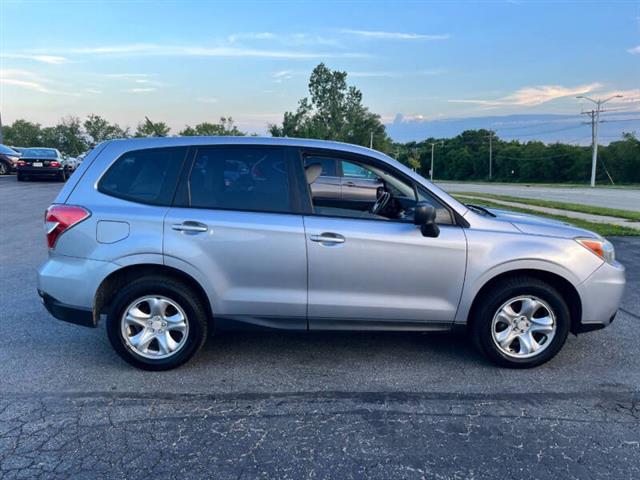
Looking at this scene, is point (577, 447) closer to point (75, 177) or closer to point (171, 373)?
point (171, 373)

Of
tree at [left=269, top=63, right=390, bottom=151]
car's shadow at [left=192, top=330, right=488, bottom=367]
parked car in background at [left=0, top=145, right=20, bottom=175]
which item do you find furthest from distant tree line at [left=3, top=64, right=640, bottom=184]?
car's shadow at [left=192, top=330, right=488, bottom=367]

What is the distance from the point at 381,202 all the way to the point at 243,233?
4.26ft

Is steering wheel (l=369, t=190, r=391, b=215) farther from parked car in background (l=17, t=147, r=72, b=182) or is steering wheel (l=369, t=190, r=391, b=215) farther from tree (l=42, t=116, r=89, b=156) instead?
tree (l=42, t=116, r=89, b=156)

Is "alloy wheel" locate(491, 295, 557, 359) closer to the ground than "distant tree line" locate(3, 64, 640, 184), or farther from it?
closer to the ground

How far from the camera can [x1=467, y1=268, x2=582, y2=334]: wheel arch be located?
4.07 meters

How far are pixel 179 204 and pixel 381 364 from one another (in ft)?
6.85

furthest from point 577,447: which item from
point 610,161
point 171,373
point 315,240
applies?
point 610,161

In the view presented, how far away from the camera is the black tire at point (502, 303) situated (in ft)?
13.2

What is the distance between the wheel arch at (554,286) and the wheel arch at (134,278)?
2.14 metres

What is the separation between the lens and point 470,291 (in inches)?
158

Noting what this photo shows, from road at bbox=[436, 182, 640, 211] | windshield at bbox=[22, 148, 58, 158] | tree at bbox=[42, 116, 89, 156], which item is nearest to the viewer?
road at bbox=[436, 182, 640, 211]

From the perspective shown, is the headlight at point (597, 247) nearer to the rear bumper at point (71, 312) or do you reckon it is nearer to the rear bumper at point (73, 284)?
the rear bumper at point (73, 284)

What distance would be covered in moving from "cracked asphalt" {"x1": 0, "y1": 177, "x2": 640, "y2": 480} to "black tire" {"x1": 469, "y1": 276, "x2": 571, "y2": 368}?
11 cm

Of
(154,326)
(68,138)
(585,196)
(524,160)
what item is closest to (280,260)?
(154,326)
